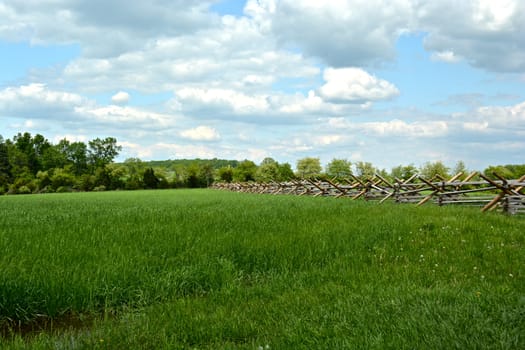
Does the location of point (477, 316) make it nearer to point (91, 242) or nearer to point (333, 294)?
point (333, 294)

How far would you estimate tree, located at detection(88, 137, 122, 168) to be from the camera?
318 feet

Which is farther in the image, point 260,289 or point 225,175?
point 225,175

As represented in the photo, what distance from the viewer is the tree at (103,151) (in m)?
96.9

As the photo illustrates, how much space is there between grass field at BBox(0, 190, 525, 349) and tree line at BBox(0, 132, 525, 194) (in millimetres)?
47610

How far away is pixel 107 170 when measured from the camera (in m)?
73.1

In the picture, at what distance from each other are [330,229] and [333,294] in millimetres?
3697

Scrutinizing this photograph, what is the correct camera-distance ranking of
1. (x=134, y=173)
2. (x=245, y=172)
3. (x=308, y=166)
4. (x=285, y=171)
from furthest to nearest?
1. (x=308, y=166)
2. (x=134, y=173)
3. (x=245, y=172)
4. (x=285, y=171)

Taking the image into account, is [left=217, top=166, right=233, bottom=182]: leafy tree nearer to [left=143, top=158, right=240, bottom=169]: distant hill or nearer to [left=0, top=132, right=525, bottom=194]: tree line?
[left=0, top=132, right=525, bottom=194]: tree line

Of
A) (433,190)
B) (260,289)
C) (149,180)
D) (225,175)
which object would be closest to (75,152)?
(149,180)

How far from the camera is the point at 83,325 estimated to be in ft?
12.7

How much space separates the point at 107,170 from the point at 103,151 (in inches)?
1087

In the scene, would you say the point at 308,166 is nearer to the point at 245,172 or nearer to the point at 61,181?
the point at 245,172

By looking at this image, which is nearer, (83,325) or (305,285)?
(83,325)

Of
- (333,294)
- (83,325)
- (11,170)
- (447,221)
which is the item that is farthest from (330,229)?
(11,170)
